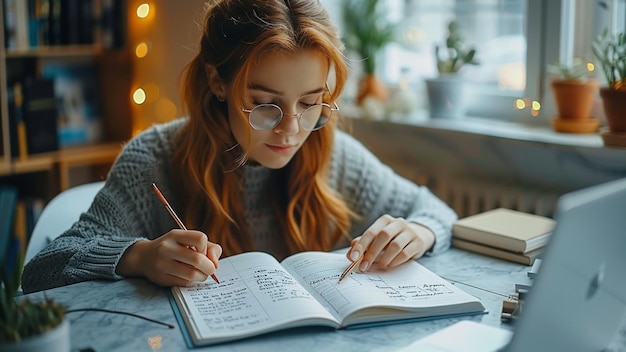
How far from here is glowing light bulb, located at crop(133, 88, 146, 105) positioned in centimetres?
295

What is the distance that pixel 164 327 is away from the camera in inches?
44.9

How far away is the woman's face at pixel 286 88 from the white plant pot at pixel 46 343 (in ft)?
2.15

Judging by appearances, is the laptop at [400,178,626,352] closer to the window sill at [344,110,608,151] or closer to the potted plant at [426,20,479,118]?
the window sill at [344,110,608,151]

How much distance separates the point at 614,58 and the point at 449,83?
0.56 meters

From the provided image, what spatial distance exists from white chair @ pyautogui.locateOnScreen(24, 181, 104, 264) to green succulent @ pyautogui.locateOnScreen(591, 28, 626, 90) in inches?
49.6

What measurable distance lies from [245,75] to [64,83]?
5.72 feet

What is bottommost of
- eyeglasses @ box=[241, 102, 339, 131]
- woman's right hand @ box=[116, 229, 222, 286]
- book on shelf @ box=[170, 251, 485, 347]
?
book on shelf @ box=[170, 251, 485, 347]

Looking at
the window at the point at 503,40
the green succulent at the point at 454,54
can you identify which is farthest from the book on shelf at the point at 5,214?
the green succulent at the point at 454,54

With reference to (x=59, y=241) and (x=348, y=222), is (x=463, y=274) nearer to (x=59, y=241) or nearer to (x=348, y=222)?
(x=348, y=222)

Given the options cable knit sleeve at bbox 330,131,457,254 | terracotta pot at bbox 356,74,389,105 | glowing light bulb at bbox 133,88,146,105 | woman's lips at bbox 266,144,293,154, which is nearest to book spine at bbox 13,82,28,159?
glowing light bulb at bbox 133,88,146,105

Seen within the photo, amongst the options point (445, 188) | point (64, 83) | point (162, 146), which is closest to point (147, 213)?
point (162, 146)

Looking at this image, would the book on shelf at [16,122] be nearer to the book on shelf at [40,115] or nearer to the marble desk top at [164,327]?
the book on shelf at [40,115]

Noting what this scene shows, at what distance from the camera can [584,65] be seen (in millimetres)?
2096

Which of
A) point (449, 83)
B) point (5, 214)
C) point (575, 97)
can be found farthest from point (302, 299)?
point (449, 83)
